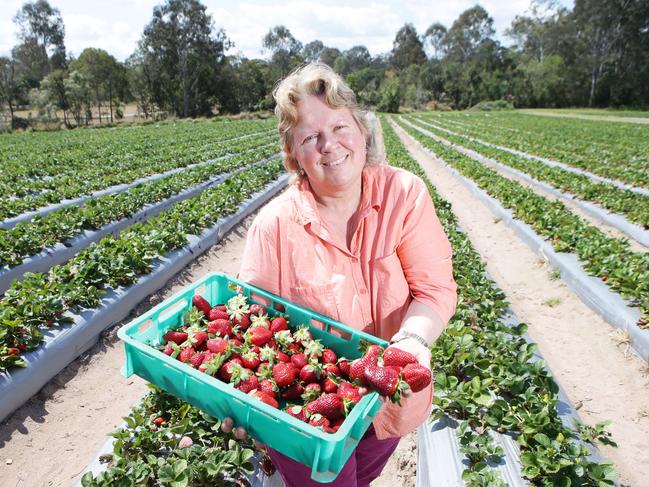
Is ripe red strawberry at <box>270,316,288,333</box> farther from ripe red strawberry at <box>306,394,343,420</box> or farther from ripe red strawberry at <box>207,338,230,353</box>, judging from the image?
ripe red strawberry at <box>306,394,343,420</box>

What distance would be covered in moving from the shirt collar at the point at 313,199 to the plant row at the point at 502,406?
165cm

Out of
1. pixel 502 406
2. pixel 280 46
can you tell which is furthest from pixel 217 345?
pixel 280 46

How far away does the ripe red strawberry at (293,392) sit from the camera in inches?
74.4

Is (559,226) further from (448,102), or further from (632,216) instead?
(448,102)

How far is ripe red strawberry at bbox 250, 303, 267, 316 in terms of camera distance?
2219 millimetres

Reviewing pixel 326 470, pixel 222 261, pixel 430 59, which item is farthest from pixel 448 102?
pixel 326 470

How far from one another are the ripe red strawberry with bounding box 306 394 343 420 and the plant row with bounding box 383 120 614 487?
119 centimetres

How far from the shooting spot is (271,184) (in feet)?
39.2

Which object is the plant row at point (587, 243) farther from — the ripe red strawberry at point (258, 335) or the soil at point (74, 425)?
the ripe red strawberry at point (258, 335)

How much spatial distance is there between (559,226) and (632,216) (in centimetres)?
170

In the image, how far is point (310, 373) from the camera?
1906 millimetres

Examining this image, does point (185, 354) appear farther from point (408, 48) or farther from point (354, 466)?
point (408, 48)

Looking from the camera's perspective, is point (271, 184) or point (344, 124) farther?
point (271, 184)

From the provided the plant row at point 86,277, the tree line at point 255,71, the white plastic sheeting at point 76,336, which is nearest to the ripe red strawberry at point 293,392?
the white plastic sheeting at point 76,336
